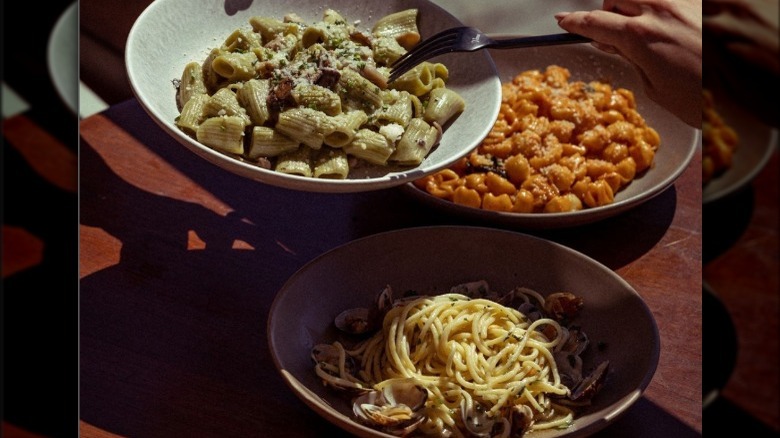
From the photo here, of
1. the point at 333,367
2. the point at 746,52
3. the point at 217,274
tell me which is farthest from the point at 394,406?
the point at 746,52

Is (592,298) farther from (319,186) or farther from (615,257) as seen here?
(319,186)

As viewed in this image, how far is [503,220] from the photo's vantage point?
1.16m

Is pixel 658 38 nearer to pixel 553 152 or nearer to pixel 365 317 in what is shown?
pixel 553 152

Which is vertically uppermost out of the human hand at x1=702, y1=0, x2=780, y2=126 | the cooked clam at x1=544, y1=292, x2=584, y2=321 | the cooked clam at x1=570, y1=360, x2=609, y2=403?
the human hand at x1=702, y1=0, x2=780, y2=126

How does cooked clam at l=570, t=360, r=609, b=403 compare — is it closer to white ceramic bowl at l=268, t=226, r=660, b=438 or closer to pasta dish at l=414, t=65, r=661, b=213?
white ceramic bowl at l=268, t=226, r=660, b=438

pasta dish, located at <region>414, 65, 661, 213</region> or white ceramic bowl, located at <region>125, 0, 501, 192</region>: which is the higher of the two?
white ceramic bowl, located at <region>125, 0, 501, 192</region>

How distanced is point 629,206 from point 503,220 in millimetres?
182

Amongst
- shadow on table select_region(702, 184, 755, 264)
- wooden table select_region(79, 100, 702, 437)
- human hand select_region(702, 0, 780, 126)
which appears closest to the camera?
human hand select_region(702, 0, 780, 126)

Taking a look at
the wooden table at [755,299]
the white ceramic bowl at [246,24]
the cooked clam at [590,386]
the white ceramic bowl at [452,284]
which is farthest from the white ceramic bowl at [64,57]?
the cooked clam at [590,386]

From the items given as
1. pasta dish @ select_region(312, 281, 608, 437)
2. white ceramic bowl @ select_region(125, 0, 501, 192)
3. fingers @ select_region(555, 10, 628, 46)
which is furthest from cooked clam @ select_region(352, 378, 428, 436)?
fingers @ select_region(555, 10, 628, 46)

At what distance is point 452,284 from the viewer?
1.08 meters

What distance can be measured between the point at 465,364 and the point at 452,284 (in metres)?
0.13

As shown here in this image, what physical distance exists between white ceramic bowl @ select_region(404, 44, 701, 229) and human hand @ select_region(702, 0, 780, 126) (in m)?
0.66

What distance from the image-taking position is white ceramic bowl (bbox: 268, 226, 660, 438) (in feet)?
3.01
